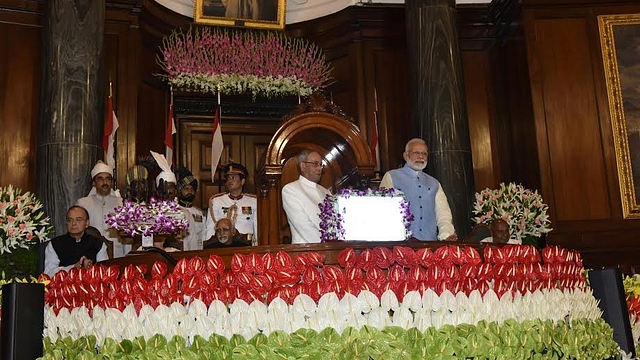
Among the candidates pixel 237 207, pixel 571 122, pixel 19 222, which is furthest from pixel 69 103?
pixel 571 122

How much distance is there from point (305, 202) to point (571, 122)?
4468 mm

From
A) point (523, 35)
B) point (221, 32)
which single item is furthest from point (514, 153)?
point (221, 32)

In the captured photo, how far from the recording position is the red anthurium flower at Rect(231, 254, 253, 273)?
368 cm

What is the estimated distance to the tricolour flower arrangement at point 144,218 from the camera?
183 inches

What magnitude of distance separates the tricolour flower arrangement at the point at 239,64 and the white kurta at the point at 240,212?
240 cm

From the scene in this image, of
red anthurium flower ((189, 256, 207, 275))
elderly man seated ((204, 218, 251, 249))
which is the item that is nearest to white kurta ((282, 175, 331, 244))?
elderly man seated ((204, 218, 251, 249))

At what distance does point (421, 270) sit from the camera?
3.75 meters

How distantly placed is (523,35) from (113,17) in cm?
489

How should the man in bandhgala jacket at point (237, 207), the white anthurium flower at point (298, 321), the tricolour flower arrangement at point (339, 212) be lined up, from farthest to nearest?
the man in bandhgala jacket at point (237, 207) < the tricolour flower arrangement at point (339, 212) < the white anthurium flower at point (298, 321)

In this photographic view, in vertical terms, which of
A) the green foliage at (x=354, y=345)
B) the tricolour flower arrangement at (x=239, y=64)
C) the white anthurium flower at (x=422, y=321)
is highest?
the tricolour flower arrangement at (x=239, y=64)

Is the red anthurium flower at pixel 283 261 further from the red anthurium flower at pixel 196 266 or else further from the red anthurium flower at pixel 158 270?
the red anthurium flower at pixel 158 270

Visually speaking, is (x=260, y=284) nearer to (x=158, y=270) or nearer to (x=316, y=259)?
(x=316, y=259)

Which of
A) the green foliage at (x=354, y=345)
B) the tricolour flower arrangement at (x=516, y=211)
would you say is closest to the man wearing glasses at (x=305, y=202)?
the green foliage at (x=354, y=345)

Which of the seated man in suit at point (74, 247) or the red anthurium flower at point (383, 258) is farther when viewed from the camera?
the seated man in suit at point (74, 247)
